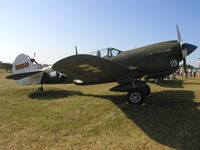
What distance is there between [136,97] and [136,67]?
123 cm

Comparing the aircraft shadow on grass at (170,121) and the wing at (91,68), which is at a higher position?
the wing at (91,68)

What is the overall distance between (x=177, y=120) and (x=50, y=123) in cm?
337

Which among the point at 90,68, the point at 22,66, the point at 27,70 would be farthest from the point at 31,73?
the point at 90,68

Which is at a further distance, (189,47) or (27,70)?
(27,70)

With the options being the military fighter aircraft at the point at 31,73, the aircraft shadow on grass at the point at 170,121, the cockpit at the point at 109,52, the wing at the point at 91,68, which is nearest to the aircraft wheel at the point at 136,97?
the aircraft shadow on grass at the point at 170,121

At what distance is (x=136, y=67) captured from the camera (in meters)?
6.59

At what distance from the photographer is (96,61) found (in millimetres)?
5328

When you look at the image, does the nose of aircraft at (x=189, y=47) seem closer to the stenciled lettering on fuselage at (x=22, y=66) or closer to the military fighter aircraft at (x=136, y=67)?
the military fighter aircraft at (x=136, y=67)

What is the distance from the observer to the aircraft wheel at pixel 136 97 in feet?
19.4

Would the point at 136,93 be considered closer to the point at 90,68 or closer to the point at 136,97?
the point at 136,97

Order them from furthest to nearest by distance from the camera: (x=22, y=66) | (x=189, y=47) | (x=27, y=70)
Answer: (x=22, y=66) → (x=27, y=70) → (x=189, y=47)

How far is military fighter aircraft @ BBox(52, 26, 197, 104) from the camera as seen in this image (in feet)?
19.5

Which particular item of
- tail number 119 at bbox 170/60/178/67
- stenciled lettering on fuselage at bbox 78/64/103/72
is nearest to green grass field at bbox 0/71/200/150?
stenciled lettering on fuselage at bbox 78/64/103/72

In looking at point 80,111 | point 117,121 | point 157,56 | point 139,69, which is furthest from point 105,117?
point 157,56
